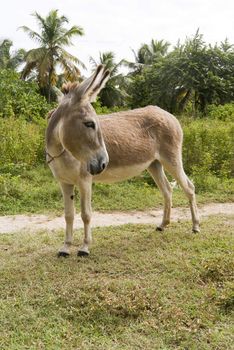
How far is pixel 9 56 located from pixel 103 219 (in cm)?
2871

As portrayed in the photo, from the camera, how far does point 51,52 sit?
88.6 ft

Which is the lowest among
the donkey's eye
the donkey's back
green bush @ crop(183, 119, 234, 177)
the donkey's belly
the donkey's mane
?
green bush @ crop(183, 119, 234, 177)

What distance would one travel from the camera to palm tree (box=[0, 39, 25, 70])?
30.6m

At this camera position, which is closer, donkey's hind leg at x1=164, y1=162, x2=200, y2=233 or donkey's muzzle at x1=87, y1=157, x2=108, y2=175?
donkey's muzzle at x1=87, y1=157, x2=108, y2=175

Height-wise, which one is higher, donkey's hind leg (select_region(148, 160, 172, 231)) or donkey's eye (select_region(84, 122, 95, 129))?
donkey's eye (select_region(84, 122, 95, 129))

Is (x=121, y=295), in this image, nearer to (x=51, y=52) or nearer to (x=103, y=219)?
(x=103, y=219)

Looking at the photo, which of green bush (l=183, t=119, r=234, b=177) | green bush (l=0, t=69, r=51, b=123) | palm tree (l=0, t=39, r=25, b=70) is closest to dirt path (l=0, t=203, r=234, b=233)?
green bush (l=183, t=119, r=234, b=177)

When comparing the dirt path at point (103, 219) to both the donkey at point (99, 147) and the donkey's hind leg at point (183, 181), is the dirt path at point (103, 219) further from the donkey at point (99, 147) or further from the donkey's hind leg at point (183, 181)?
the donkey at point (99, 147)

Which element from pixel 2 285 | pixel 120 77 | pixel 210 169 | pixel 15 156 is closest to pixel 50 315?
pixel 2 285

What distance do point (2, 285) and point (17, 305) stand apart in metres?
0.46

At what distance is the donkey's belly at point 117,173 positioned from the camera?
4.68 meters

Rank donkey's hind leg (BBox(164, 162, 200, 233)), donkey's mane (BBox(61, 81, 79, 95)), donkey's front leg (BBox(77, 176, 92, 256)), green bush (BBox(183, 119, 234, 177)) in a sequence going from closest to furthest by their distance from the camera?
donkey's mane (BBox(61, 81, 79, 95)) → donkey's front leg (BBox(77, 176, 92, 256)) → donkey's hind leg (BBox(164, 162, 200, 233)) → green bush (BBox(183, 119, 234, 177))

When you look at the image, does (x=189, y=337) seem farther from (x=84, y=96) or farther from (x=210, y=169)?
(x=210, y=169)

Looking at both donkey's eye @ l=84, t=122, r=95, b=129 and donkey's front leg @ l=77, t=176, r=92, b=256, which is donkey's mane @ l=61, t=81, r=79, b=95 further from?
donkey's front leg @ l=77, t=176, r=92, b=256
